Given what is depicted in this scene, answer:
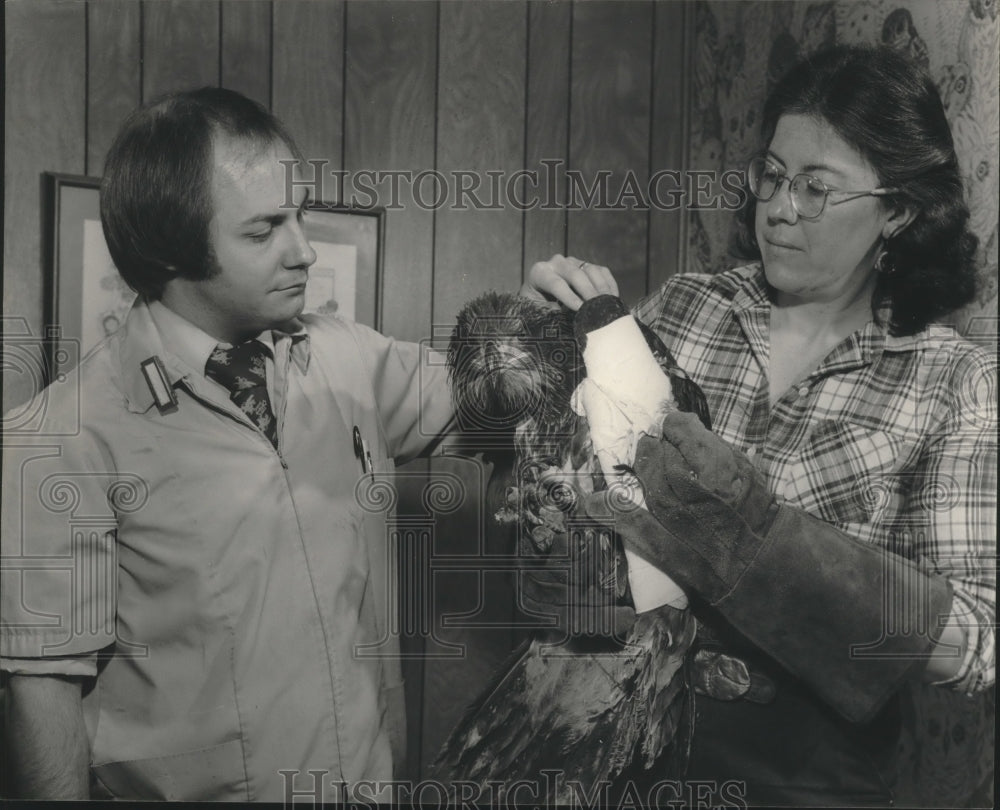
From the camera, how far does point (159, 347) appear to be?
0.76 meters

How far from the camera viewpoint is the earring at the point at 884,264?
77 centimetres

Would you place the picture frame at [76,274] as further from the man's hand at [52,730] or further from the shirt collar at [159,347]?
the man's hand at [52,730]

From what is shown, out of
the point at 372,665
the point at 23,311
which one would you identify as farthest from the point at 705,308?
the point at 23,311

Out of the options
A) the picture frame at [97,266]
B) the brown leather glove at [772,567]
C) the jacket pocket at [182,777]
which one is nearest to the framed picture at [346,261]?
the picture frame at [97,266]

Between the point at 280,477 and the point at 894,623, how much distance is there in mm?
531

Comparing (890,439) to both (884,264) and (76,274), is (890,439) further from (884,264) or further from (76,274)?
(76,274)

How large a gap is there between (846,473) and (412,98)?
19.4 inches

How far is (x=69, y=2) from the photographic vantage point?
0.80 m

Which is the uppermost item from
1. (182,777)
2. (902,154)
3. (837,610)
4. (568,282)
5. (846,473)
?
(902,154)

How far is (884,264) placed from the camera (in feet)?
2.54

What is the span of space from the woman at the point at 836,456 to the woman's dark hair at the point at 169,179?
277 millimetres

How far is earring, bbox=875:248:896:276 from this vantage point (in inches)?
30.4

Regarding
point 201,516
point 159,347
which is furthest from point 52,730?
point 159,347

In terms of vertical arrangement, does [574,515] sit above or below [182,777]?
above
